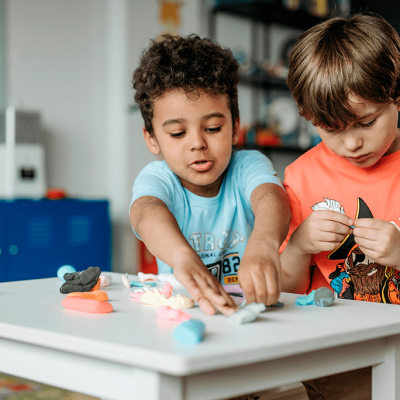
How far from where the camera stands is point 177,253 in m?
0.67

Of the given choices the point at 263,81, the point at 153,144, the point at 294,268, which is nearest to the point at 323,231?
the point at 294,268

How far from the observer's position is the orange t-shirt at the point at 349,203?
97cm

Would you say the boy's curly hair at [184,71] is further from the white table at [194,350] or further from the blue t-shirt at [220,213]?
the white table at [194,350]

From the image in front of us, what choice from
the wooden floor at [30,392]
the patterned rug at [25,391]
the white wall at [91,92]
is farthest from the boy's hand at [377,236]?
the white wall at [91,92]

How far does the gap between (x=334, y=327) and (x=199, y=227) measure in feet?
1.99

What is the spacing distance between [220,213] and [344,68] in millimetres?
430

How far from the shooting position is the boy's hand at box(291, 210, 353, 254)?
795 mm

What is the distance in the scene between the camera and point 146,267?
346 cm

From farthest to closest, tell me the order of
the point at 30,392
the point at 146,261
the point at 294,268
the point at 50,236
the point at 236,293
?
the point at 146,261, the point at 50,236, the point at 30,392, the point at 294,268, the point at 236,293

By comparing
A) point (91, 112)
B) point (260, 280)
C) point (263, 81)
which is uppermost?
point (263, 81)

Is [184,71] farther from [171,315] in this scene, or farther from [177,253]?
[171,315]

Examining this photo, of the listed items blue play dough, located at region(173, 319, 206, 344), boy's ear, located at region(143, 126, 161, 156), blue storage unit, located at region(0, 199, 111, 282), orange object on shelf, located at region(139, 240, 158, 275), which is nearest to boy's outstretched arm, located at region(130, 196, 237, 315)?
blue play dough, located at region(173, 319, 206, 344)

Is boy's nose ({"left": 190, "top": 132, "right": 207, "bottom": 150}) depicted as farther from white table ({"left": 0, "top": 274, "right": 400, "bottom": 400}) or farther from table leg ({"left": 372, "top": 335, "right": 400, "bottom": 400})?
table leg ({"left": 372, "top": 335, "right": 400, "bottom": 400})

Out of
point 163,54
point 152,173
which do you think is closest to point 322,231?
point 152,173
